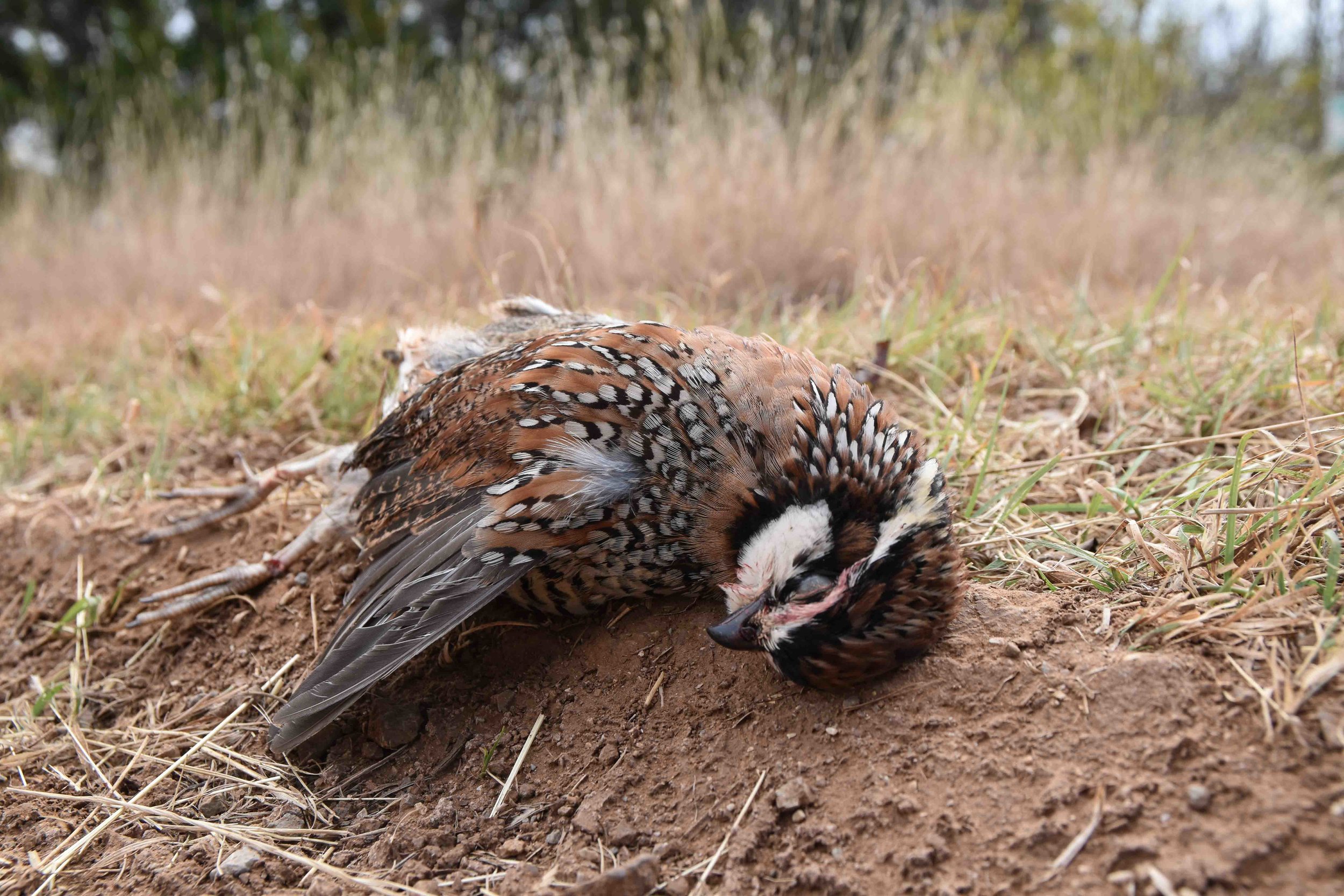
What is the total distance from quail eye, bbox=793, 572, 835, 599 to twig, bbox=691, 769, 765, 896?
1.33ft

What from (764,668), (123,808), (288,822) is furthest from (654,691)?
(123,808)

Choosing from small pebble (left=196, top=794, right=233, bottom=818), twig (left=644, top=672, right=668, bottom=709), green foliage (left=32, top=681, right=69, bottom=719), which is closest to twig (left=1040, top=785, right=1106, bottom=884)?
twig (left=644, top=672, right=668, bottom=709)

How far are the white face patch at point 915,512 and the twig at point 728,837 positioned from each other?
57 cm

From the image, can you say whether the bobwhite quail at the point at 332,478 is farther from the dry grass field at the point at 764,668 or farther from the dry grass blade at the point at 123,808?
the dry grass blade at the point at 123,808

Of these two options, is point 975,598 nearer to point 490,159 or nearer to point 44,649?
point 44,649

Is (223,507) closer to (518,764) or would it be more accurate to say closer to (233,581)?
(233,581)

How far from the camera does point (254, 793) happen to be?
8.28 ft

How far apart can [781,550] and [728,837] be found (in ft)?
2.18

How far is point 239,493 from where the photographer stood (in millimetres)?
3592

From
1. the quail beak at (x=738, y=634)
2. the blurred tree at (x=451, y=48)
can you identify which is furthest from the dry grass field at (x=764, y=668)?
the blurred tree at (x=451, y=48)

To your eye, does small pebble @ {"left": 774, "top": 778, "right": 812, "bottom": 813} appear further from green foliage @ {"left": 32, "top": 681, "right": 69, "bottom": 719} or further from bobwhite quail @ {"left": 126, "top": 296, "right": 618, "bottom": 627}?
green foliage @ {"left": 32, "top": 681, "right": 69, "bottom": 719}

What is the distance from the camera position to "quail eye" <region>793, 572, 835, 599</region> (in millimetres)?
2180

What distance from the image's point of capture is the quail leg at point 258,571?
10.5ft

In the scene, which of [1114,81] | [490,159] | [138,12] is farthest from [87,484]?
[138,12]
